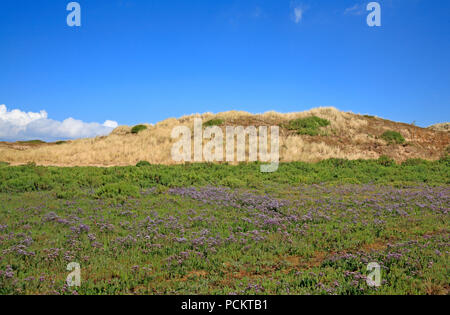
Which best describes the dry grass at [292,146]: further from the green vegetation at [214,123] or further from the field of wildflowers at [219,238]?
the field of wildflowers at [219,238]

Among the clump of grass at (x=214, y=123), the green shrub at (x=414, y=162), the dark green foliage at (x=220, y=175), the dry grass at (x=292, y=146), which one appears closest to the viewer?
the dark green foliage at (x=220, y=175)

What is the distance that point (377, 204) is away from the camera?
1301 cm

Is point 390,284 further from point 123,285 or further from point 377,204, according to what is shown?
point 377,204

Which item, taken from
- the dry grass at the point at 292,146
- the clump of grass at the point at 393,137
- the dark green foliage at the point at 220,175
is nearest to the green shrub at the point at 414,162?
the dark green foliage at the point at 220,175

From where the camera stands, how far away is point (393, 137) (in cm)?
3491

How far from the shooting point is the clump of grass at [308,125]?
35.5 m

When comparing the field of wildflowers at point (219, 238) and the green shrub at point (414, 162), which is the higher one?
the green shrub at point (414, 162)

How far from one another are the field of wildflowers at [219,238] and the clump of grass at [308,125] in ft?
60.4

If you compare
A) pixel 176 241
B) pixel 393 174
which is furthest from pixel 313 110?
pixel 176 241

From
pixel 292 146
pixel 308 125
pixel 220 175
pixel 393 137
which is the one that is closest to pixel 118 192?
pixel 220 175

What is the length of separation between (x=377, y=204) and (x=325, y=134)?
77.3 feet

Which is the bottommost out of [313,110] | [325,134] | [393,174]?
[393,174]

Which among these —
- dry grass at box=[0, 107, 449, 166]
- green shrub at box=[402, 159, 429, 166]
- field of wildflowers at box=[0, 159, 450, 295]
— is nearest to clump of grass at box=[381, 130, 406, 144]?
dry grass at box=[0, 107, 449, 166]
